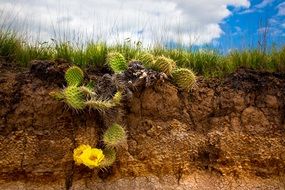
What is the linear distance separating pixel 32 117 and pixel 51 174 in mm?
626

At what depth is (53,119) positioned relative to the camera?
5363mm

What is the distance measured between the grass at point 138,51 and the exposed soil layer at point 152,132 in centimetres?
27

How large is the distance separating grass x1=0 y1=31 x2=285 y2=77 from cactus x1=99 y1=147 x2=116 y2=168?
1.14 meters

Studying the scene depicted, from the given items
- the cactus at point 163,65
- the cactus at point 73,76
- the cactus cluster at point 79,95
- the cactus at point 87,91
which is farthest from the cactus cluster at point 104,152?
the cactus at point 163,65

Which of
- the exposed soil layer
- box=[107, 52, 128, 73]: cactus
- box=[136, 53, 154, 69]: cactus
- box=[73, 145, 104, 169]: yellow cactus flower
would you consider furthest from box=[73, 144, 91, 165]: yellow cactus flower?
box=[136, 53, 154, 69]: cactus

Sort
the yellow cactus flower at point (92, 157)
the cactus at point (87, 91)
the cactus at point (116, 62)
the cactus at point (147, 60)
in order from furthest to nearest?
the cactus at point (147, 60), the cactus at point (116, 62), the cactus at point (87, 91), the yellow cactus flower at point (92, 157)

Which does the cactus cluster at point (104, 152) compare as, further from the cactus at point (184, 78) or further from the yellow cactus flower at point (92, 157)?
the cactus at point (184, 78)

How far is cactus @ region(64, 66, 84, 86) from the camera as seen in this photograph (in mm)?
5312

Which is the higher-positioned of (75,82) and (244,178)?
(75,82)

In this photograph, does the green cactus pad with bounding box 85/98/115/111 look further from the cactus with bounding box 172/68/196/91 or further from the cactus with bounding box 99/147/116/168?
the cactus with bounding box 172/68/196/91

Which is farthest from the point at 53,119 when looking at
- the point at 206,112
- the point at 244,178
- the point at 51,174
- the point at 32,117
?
the point at 244,178

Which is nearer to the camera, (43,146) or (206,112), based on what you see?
(43,146)

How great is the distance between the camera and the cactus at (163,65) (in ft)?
18.4

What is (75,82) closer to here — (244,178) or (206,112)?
(206,112)
